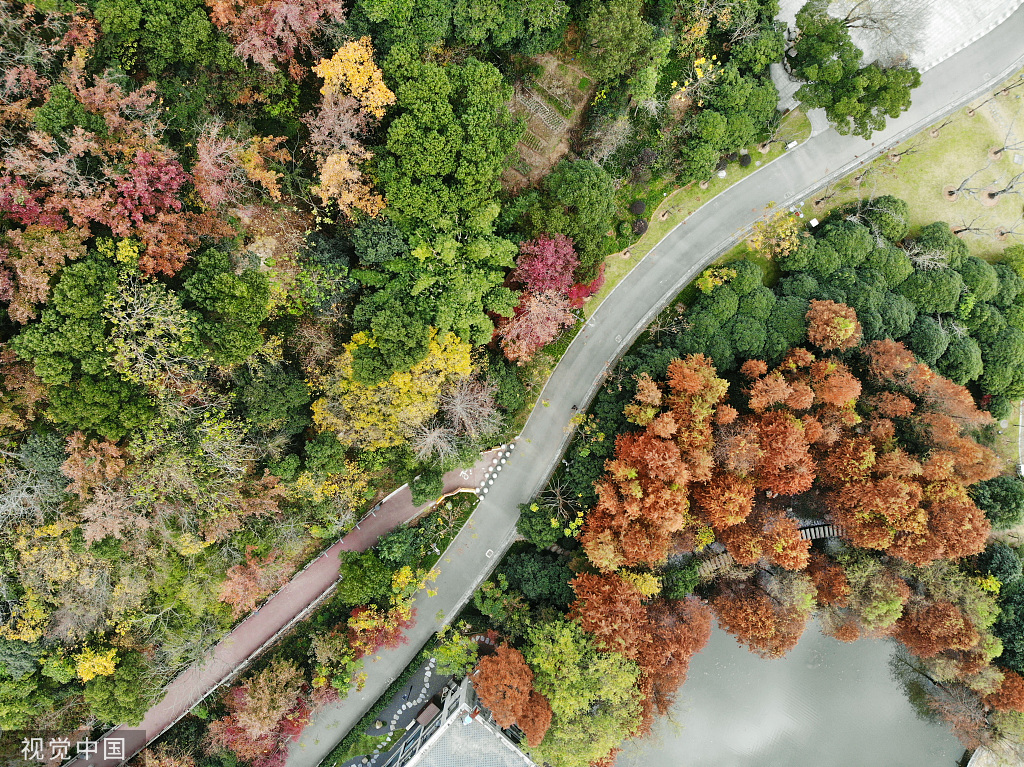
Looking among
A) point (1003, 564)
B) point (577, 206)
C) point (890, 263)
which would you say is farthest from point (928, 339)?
point (577, 206)

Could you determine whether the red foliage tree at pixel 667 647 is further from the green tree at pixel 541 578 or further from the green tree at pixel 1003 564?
the green tree at pixel 1003 564

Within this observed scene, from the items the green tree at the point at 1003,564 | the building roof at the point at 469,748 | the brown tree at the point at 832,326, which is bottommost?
the building roof at the point at 469,748

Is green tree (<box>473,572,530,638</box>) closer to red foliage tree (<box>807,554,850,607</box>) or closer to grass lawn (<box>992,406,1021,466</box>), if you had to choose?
red foliage tree (<box>807,554,850,607</box>)

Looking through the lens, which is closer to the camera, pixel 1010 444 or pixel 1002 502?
pixel 1002 502

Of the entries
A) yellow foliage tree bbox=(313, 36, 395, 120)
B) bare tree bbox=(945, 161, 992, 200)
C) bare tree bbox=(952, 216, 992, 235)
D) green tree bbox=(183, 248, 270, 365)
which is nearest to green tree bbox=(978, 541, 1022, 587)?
bare tree bbox=(952, 216, 992, 235)

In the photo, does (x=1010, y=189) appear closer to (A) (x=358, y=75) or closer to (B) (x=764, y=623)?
(B) (x=764, y=623)

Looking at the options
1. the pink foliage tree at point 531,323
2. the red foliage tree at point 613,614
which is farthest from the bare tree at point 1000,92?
the red foliage tree at point 613,614
